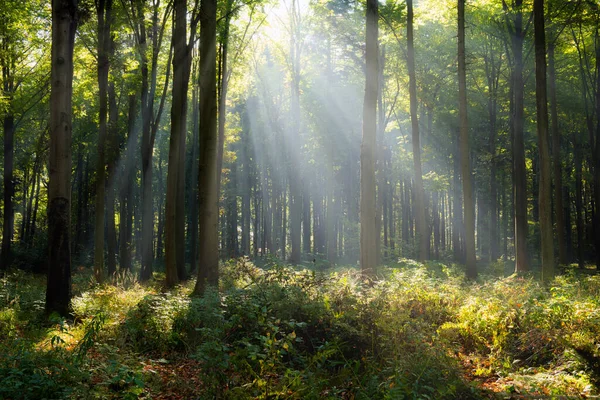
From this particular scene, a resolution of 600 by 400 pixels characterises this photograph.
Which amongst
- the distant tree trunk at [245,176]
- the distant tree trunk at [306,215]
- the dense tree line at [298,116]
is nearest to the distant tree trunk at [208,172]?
the dense tree line at [298,116]

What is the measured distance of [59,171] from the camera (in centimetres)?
869

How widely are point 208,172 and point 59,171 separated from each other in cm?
302

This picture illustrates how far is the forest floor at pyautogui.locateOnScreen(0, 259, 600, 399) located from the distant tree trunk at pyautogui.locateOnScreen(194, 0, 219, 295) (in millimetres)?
1575

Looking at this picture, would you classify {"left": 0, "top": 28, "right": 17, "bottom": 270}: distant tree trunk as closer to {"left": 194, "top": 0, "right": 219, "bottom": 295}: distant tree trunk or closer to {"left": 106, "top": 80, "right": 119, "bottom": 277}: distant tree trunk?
{"left": 106, "top": 80, "right": 119, "bottom": 277}: distant tree trunk

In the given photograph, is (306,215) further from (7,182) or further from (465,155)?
(7,182)

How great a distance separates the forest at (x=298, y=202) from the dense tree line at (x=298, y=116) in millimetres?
117

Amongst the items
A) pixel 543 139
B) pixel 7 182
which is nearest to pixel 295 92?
pixel 7 182

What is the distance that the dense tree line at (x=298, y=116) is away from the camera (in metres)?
11.7

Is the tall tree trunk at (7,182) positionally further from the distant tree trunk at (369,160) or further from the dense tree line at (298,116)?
the distant tree trunk at (369,160)

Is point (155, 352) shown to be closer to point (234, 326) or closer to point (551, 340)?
point (234, 326)

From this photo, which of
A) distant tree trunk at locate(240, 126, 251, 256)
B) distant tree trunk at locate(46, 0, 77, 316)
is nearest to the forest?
distant tree trunk at locate(46, 0, 77, 316)

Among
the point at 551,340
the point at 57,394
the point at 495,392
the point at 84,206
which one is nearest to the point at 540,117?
the point at 551,340

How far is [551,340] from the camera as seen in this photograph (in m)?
6.50

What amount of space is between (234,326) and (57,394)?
2707 millimetres
